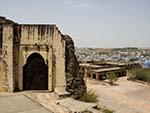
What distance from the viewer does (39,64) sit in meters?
Answer: 16.0

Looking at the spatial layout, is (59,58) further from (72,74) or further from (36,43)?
(36,43)

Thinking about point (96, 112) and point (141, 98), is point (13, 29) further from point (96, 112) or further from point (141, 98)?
point (141, 98)

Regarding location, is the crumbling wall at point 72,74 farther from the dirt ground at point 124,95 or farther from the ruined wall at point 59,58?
the dirt ground at point 124,95

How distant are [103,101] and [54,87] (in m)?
7.67

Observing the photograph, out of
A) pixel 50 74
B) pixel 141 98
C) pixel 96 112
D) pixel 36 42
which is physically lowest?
pixel 141 98

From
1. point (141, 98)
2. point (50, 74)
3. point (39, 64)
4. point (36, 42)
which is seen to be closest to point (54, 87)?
point (50, 74)

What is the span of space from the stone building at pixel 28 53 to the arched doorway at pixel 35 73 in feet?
0.20

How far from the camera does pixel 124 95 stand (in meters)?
24.9

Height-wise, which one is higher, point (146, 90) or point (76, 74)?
point (76, 74)

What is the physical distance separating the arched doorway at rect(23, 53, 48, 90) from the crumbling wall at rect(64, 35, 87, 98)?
1.63 meters

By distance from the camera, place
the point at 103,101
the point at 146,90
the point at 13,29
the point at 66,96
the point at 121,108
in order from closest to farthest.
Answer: the point at 66,96 → the point at 13,29 → the point at 121,108 → the point at 103,101 → the point at 146,90

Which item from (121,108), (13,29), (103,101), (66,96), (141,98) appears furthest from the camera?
(141,98)

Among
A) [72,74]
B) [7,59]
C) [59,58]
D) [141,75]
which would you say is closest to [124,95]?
[141,75]

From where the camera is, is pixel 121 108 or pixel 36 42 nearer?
pixel 36 42
